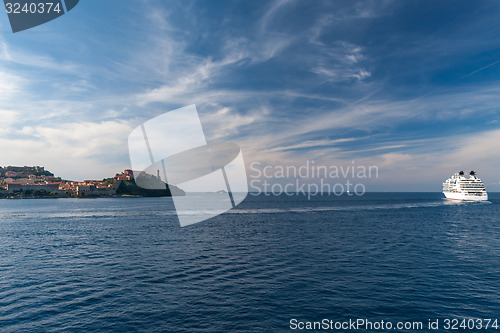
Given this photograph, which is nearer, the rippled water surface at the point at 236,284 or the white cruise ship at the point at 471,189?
the rippled water surface at the point at 236,284

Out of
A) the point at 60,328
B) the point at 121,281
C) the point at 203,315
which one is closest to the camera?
the point at 60,328

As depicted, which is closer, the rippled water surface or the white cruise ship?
the rippled water surface

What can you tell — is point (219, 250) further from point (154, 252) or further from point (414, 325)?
point (414, 325)

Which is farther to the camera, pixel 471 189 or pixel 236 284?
pixel 471 189

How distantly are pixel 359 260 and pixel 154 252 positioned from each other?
32049 millimetres

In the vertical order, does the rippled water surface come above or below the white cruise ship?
below

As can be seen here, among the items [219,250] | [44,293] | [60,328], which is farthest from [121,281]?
[219,250]

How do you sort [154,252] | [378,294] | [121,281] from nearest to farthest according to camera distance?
[378,294] → [121,281] → [154,252]

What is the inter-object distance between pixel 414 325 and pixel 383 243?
3178 cm

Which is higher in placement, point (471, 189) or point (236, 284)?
point (471, 189)

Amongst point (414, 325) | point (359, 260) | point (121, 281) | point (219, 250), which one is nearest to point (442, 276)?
point (359, 260)

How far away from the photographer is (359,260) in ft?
119

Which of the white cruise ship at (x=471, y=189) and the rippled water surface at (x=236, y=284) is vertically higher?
the white cruise ship at (x=471, y=189)

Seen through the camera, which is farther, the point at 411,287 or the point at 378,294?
the point at 411,287
